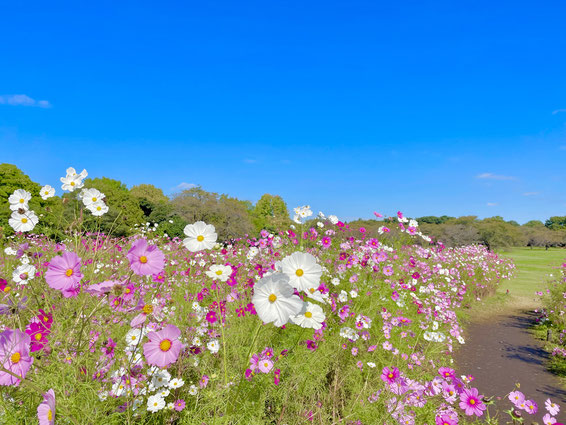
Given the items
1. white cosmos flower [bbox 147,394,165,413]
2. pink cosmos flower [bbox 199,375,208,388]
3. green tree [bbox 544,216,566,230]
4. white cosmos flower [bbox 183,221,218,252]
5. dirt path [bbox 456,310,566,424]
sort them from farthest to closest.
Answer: green tree [bbox 544,216,566,230] < dirt path [bbox 456,310,566,424] < pink cosmos flower [bbox 199,375,208,388] < white cosmos flower [bbox 147,394,165,413] < white cosmos flower [bbox 183,221,218,252]

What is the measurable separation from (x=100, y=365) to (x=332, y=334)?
7.54ft

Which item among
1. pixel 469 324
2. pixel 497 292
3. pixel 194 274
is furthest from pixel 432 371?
pixel 497 292

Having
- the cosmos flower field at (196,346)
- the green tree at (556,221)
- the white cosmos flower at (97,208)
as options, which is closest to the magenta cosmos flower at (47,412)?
the cosmos flower field at (196,346)

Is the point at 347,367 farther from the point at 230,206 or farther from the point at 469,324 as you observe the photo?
the point at 230,206

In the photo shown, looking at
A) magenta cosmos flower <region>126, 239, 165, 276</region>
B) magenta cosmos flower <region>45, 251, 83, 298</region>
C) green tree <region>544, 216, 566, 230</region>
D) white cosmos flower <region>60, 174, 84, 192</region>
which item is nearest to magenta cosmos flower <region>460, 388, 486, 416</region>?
magenta cosmos flower <region>126, 239, 165, 276</region>

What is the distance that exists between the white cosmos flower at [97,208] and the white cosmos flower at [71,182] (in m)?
0.34

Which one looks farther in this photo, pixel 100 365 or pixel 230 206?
pixel 230 206

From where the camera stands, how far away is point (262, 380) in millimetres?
2014

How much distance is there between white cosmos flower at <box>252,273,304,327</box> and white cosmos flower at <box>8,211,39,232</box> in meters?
1.37

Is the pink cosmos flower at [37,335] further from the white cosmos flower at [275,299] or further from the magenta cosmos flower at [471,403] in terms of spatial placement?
the magenta cosmos flower at [471,403]

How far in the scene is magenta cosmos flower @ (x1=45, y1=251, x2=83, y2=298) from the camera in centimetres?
112

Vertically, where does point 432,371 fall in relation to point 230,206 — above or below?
below

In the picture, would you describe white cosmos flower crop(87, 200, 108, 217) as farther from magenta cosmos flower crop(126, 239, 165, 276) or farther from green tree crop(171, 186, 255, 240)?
green tree crop(171, 186, 255, 240)

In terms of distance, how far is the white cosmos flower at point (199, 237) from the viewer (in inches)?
48.6
